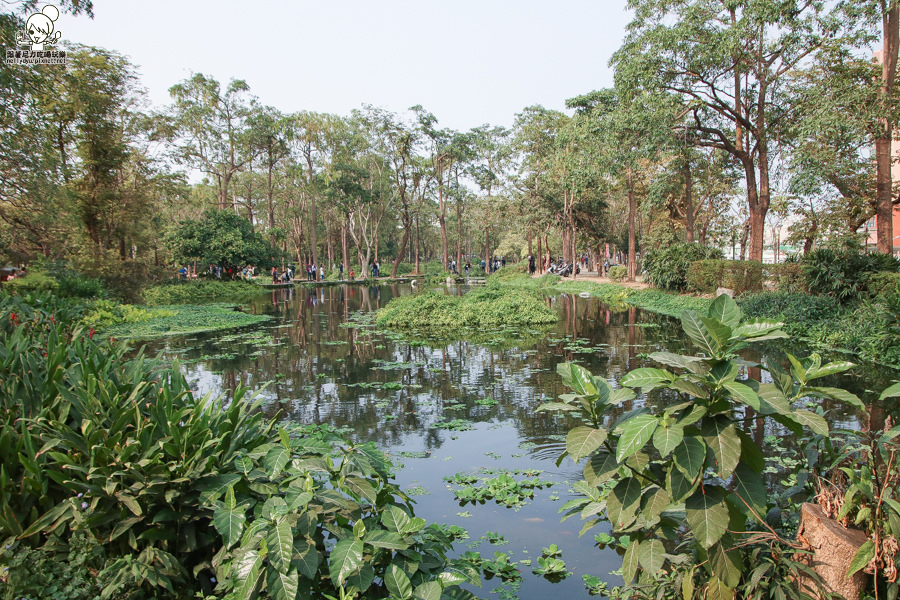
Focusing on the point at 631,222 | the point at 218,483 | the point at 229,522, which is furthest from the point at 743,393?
the point at 631,222

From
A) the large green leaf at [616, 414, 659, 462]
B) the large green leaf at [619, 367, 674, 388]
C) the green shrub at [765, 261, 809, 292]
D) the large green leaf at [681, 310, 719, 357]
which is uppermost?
the green shrub at [765, 261, 809, 292]

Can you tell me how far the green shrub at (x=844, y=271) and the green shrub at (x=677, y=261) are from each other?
6.84 meters

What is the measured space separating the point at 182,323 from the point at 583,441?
625 inches

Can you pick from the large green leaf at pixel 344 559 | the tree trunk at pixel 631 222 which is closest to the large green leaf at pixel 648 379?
the large green leaf at pixel 344 559

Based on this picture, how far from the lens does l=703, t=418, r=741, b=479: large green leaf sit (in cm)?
189

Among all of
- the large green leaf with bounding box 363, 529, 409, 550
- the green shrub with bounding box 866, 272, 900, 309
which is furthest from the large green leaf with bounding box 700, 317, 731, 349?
the green shrub with bounding box 866, 272, 900, 309

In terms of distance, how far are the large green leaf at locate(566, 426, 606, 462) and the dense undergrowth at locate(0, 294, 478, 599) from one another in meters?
0.73

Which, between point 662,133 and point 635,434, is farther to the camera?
point 662,133

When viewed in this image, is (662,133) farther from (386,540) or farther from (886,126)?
(386,540)

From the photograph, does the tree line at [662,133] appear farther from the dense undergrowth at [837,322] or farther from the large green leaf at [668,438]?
the large green leaf at [668,438]

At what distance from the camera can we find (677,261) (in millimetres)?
20672

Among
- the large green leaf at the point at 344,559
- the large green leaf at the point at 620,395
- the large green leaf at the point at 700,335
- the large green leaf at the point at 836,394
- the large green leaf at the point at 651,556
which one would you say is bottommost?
the large green leaf at the point at 651,556

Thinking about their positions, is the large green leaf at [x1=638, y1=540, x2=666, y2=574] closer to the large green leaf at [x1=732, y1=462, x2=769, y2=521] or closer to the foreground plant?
the foreground plant

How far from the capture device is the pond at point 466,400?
395cm
